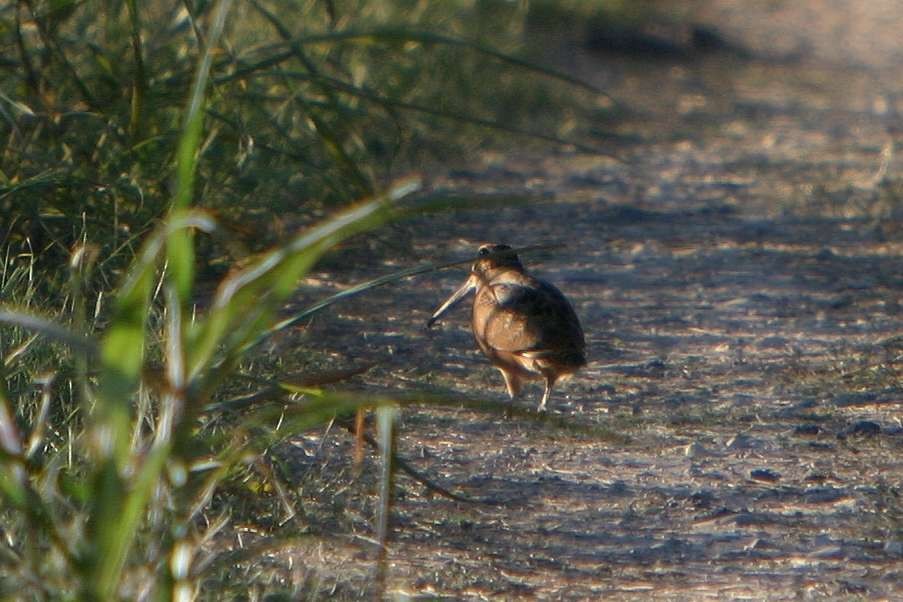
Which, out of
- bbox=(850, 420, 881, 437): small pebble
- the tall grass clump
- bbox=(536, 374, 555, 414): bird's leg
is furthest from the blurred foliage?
bbox=(850, 420, 881, 437): small pebble

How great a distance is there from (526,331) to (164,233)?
2557 mm

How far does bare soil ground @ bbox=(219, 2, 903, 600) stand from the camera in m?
3.80

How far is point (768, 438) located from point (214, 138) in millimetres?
2635

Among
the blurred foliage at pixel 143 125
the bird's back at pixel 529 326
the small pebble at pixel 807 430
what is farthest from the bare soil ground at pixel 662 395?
the blurred foliage at pixel 143 125

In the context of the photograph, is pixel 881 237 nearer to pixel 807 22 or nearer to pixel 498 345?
pixel 498 345

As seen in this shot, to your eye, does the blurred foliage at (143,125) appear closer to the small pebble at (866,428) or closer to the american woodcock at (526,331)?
the american woodcock at (526,331)

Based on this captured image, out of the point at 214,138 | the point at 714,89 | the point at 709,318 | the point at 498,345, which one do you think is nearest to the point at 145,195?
the point at 214,138

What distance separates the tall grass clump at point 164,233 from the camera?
9.04 ft

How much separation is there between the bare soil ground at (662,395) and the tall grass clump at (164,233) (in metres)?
0.39

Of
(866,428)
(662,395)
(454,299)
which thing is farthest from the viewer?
(454,299)

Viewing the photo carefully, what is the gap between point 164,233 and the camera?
2773mm

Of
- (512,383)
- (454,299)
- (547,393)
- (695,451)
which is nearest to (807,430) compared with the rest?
(695,451)

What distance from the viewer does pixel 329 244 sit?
277 cm

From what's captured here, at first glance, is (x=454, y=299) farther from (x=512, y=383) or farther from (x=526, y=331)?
(x=526, y=331)
